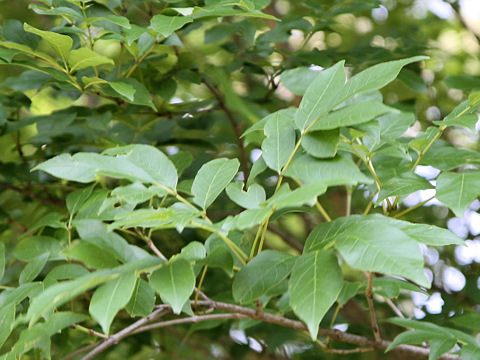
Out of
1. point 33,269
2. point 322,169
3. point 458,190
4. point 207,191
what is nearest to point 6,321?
point 33,269

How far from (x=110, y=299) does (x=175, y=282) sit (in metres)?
0.06

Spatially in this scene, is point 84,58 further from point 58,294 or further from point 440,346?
point 440,346

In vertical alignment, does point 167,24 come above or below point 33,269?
above

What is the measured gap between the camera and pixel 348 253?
0.47 m

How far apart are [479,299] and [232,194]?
777 millimetres

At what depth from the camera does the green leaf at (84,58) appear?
2.28ft

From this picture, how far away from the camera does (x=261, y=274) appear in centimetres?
56

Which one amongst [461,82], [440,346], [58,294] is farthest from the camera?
[461,82]

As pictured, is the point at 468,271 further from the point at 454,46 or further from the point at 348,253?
the point at 348,253

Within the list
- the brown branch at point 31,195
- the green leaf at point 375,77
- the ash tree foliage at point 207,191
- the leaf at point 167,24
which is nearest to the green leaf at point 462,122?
the ash tree foliage at point 207,191

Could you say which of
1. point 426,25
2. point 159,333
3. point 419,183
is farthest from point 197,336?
point 426,25

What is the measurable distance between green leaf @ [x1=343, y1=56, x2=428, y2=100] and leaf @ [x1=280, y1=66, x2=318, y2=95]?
18 centimetres

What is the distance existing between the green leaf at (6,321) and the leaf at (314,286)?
10.6 inches

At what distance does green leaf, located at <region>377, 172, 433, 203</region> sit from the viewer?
0.60 m
